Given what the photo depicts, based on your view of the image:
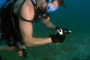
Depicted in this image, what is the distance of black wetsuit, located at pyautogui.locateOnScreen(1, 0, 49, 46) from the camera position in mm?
2523

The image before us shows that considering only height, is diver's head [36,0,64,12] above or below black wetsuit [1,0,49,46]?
above

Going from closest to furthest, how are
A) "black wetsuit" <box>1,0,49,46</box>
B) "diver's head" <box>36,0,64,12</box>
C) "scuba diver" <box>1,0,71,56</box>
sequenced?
"scuba diver" <box>1,0,71,56</box>
"diver's head" <box>36,0,64,12</box>
"black wetsuit" <box>1,0,49,46</box>

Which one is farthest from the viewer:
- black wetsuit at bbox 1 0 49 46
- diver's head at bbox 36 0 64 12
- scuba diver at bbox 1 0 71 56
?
black wetsuit at bbox 1 0 49 46

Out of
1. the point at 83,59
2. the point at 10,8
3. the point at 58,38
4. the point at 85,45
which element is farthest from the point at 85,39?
the point at 10,8

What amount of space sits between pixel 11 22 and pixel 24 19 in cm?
60

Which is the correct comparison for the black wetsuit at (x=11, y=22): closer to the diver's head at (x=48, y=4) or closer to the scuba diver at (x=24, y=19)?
the scuba diver at (x=24, y=19)

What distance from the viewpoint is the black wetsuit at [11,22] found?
99.3 inches

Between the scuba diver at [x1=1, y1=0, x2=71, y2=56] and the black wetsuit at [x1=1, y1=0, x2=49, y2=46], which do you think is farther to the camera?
the black wetsuit at [x1=1, y1=0, x2=49, y2=46]

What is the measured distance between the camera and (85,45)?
7.01m

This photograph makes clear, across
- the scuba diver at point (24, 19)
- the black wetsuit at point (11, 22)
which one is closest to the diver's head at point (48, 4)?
the scuba diver at point (24, 19)

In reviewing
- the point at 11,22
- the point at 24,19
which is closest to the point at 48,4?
the point at 24,19

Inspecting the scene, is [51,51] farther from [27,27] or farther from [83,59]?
[27,27]

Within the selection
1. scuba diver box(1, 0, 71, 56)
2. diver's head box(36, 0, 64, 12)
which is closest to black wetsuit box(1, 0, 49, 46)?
scuba diver box(1, 0, 71, 56)

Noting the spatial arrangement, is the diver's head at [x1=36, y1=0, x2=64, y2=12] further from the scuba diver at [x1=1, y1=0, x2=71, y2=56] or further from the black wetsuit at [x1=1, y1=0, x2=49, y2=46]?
the black wetsuit at [x1=1, y1=0, x2=49, y2=46]
